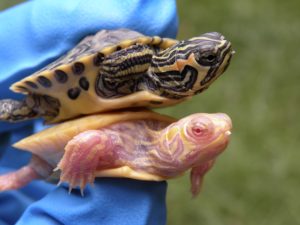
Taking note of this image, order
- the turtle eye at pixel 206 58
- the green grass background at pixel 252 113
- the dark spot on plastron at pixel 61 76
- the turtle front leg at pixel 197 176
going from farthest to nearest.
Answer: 1. the green grass background at pixel 252 113
2. the turtle front leg at pixel 197 176
3. the dark spot on plastron at pixel 61 76
4. the turtle eye at pixel 206 58

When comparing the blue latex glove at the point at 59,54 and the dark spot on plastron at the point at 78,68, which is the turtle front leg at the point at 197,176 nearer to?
the blue latex glove at the point at 59,54

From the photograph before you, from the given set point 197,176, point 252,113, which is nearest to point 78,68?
point 197,176

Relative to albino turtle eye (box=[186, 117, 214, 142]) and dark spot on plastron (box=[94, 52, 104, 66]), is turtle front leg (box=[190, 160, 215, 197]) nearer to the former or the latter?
albino turtle eye (box=[186, 117, 214, 142])

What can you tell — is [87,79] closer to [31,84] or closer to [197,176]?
[31,84]

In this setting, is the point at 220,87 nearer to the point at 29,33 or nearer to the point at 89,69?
the point at 29,33

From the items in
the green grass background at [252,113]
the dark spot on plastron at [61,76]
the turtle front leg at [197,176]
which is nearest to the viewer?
the dark spot on plastron at [61,76]

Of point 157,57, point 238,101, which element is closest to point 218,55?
point 157,57

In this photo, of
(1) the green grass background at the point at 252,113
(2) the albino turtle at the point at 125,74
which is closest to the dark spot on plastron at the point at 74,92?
(2) the albino turtle at the point at 125,74
